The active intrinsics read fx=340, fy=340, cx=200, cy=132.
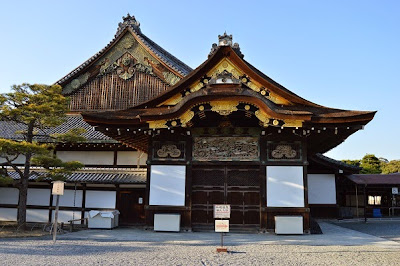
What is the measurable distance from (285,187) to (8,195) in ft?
45.2

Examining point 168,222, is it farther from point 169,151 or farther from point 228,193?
point 169,151

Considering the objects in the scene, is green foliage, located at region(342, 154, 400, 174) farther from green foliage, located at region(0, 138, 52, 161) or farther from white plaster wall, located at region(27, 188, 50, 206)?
green foliage, located at region(0, 138, 52, 161)

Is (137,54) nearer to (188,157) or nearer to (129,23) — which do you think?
(129,23)

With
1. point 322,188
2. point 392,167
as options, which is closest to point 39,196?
point 322,188

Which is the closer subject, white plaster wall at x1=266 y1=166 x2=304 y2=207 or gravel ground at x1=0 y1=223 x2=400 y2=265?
gravel ground at x1=0 y1=223 x2=400 y2=265

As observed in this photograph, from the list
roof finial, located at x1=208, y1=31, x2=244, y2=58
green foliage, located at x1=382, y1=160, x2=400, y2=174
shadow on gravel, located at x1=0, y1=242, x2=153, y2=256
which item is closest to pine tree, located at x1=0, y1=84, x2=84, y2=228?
shadow on gravel, located at x1=0, y1=242, x2=153, y2=256

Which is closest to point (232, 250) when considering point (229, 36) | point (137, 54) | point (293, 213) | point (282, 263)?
point (282, 263)

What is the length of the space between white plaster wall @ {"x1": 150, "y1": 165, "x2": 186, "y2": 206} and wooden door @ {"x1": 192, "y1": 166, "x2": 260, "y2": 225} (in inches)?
21.3

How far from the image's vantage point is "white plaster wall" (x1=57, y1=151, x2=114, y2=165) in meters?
18.1

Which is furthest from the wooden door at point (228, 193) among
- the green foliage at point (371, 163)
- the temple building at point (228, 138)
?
the green foliage at point (371, 163)

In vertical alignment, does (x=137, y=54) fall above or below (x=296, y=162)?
above

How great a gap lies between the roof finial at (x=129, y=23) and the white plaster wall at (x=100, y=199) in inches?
454

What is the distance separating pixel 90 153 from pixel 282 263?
43.5ft

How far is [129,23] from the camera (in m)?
23.5
